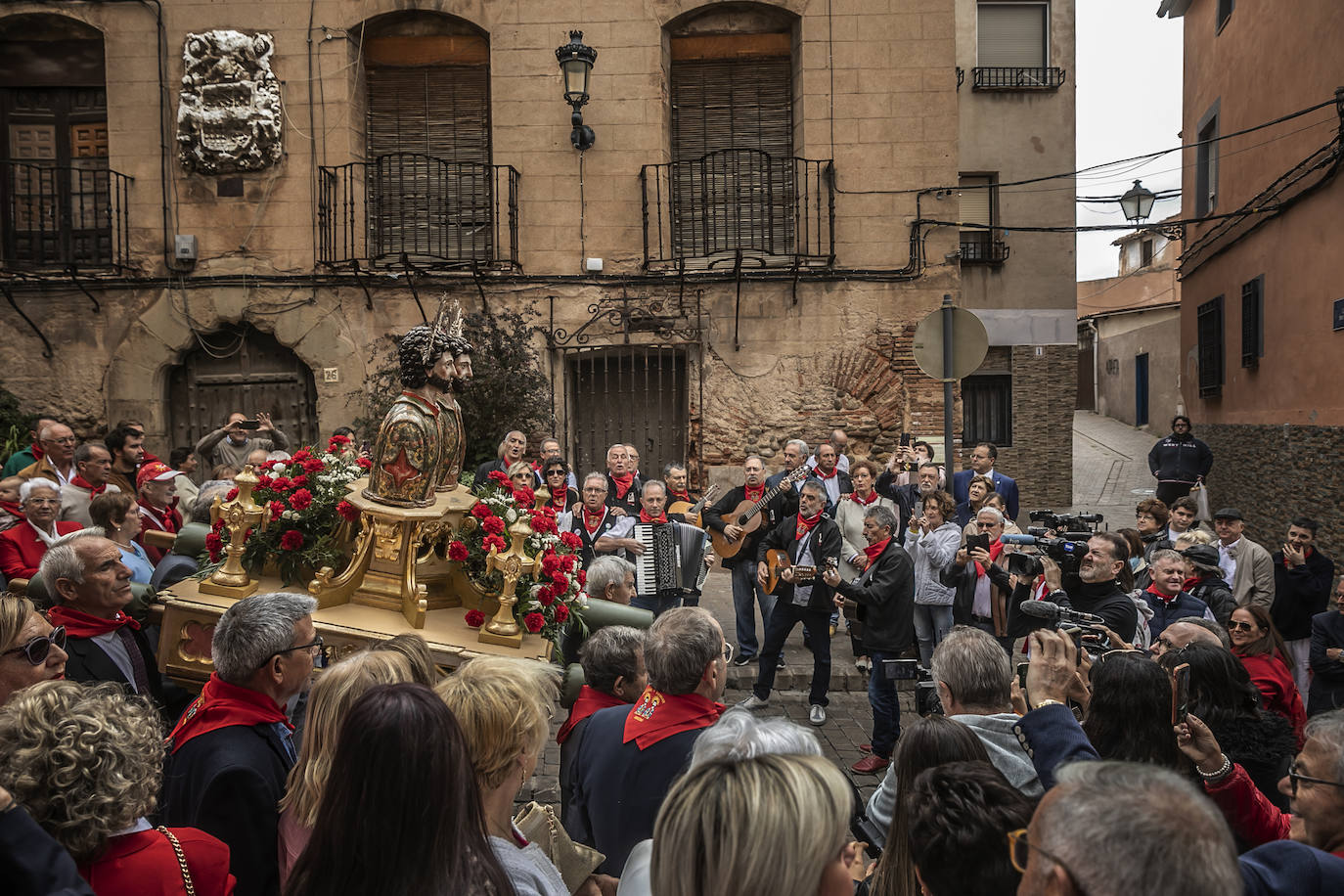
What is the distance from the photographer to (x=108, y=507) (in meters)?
5.61

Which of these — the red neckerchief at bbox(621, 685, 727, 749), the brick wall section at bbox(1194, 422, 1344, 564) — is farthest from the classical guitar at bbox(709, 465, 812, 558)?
the brick wall section at bbox(1194, 422, 1344, 564)

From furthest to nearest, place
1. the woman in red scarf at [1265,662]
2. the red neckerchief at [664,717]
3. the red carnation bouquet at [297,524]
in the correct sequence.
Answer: the red carnation bouquet at [297,524] → the woman in red scarf at [1265,662] → the red neckerchief at [664,717]

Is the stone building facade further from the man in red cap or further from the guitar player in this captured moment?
the man in red cap

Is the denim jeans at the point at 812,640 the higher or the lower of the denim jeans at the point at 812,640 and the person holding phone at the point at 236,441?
the lower

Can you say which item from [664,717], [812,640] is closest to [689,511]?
[812,640]

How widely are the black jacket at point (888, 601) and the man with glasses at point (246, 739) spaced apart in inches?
A: 170

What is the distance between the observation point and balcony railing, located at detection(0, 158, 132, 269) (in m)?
13.2

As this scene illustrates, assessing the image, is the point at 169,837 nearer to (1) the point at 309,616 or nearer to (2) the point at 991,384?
(1) the point at 309,616

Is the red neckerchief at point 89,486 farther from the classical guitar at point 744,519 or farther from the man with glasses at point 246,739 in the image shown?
the classical guitar at point 744,519

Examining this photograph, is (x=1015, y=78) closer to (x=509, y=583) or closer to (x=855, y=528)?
(x=855, y=528)

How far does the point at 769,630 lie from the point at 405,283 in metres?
7.70

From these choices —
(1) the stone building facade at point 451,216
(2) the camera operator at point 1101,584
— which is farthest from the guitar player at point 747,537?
(1) the stone building facade at point 451,216

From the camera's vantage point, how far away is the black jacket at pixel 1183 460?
1277 centimetres

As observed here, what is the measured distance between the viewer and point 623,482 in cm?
887
